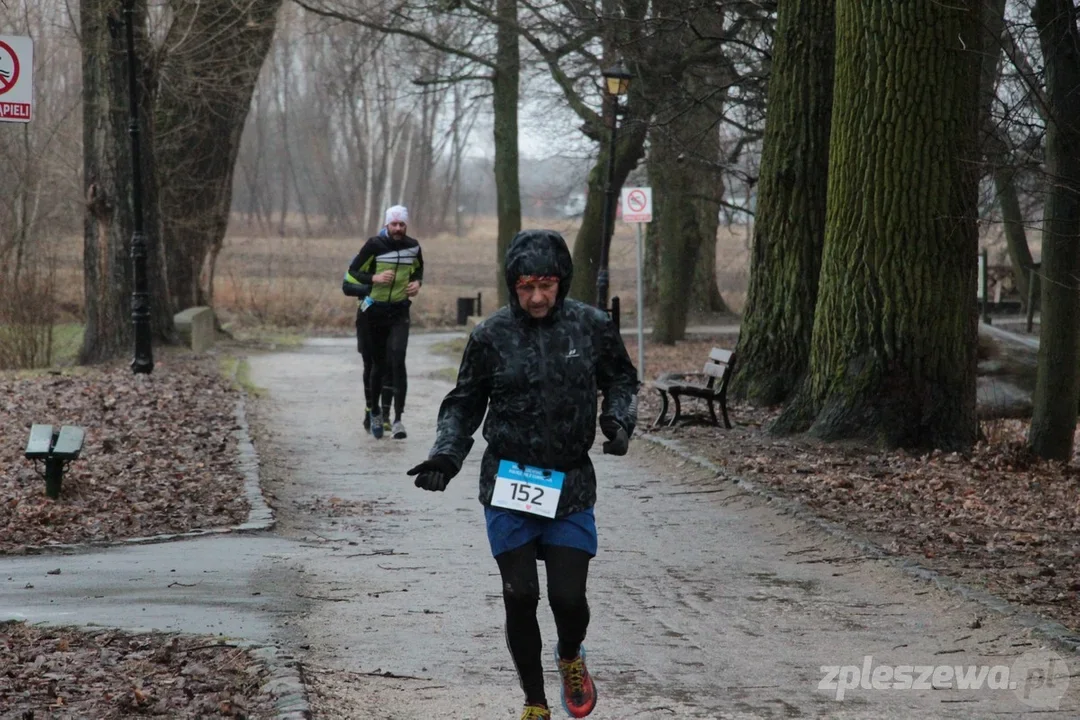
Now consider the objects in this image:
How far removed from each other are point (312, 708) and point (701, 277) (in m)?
36.7

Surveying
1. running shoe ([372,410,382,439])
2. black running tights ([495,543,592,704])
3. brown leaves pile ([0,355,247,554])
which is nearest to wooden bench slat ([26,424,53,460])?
brown leaves pile ([0,355,247,554])

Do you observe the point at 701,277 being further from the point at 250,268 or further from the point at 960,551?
the point at 960,551

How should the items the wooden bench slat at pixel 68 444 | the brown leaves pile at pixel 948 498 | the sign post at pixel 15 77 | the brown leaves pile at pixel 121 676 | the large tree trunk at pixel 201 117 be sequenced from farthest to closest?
the large tree trunk at pixel 201 117 → the wooden bench slat at pixel 68 444 → the sign post at pixel 15 77 → the brown leaves pile at pixel 948 498 → the brown leaves pile at pixel 121 676

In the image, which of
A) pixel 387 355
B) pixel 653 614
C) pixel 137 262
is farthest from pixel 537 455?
pixel 137 262

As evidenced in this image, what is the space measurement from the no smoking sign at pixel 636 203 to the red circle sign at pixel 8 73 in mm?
10557

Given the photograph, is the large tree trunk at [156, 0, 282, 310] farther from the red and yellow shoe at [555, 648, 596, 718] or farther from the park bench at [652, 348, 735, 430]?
the red and yellow shoe at [555, 648, 596, 718]

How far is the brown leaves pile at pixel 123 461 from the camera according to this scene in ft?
32.5

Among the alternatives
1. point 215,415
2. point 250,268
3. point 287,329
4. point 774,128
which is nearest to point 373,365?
point 215,415

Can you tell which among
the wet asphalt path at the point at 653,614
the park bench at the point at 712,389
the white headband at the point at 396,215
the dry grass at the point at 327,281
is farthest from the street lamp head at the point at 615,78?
the dry grass at the point at 327,281

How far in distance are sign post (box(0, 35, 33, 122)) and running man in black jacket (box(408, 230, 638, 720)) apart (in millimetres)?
5140

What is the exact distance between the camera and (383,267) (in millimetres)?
13500

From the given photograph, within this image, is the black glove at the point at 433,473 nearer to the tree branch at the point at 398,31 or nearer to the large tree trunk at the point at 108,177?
the large tree trunk at the point at 108,177

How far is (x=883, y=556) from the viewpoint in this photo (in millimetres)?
8609

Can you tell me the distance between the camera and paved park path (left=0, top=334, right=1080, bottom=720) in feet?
19.6
